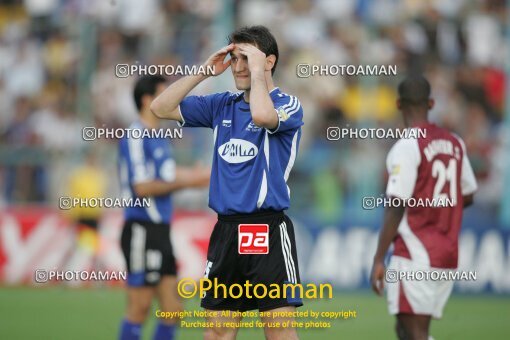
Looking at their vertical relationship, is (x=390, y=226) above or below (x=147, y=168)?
below

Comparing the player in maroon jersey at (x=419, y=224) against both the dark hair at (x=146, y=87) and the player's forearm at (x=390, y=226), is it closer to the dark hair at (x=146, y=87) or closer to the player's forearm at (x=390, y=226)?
the player's forearm at (x=390, y=226)

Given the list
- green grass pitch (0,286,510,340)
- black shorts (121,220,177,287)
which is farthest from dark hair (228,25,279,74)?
green grass pitch (0,286,510,340)

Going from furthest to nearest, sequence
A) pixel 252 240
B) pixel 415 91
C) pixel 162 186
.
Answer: pixel 162 186
pixel 415 91
pixel 252 240

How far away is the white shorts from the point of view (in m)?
7.27

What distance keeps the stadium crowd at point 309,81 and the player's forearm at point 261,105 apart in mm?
8974

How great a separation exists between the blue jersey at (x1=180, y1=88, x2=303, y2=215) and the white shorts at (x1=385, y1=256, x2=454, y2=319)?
132 centimetres

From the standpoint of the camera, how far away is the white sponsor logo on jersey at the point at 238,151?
6449 mm

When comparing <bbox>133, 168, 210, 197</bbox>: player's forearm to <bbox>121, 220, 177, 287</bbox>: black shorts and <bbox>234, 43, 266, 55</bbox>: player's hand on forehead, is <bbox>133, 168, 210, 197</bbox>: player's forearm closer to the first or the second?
<bbox>121, 220, 177, 287</bbox>: black shorts

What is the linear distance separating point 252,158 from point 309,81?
9.65m

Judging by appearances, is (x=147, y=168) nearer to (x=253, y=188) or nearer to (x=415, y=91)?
(x=415, y=91)

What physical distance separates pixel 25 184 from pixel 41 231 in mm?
929

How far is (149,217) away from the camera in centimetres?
910

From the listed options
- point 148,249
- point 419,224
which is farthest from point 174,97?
point 148,249

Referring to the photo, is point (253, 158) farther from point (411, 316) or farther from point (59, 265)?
point (59, 265)
